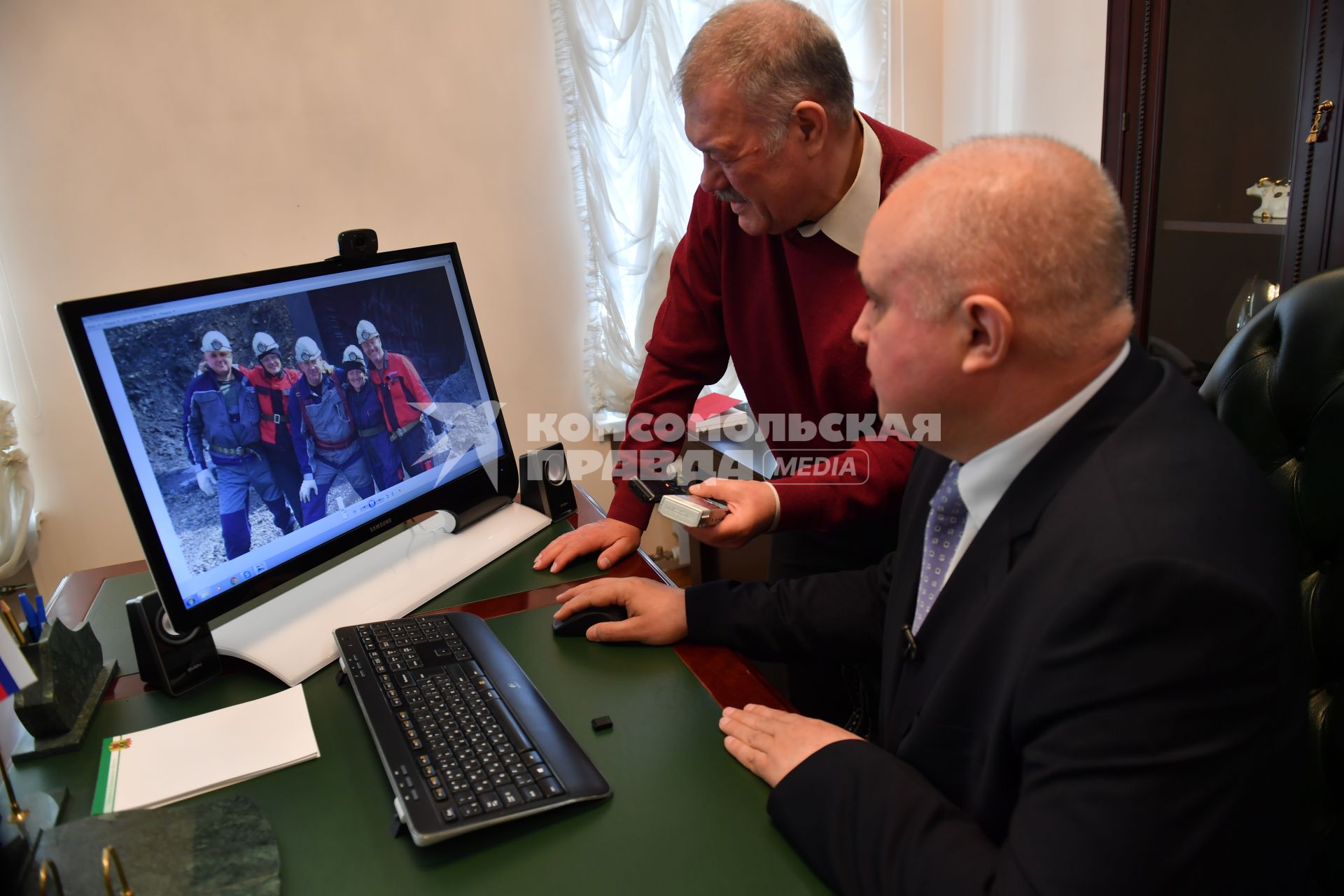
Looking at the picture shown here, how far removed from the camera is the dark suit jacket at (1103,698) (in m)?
0.63

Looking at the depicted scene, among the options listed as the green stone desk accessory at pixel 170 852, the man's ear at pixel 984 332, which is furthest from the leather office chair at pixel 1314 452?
the green stone desk accessory at pixel 170 852

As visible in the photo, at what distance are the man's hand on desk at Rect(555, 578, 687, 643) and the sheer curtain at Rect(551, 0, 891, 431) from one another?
1.66 metres

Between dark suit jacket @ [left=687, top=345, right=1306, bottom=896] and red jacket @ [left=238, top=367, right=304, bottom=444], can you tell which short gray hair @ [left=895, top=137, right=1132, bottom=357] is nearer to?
dark suit jacket @ [left=687, top=345, right=1306, bottom=896]

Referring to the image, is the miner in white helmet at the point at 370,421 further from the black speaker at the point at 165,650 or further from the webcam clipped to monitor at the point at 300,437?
the black speaker at the point at 165,650

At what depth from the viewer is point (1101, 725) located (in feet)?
2.14

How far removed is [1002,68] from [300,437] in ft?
8.34

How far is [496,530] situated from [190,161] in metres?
1.47

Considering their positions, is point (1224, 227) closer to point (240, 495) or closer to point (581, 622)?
point (581, 622)

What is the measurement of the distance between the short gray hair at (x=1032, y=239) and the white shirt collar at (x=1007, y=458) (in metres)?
0.05

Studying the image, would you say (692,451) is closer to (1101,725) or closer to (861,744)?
(861,744)

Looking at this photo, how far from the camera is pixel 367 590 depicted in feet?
4.30

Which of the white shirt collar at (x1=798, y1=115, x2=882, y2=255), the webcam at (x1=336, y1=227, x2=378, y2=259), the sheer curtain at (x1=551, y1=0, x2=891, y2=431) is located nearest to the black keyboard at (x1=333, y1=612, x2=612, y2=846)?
the webcam at (x1=336, y1=227, x2=378, y2=259)

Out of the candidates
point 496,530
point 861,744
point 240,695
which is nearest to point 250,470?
point 240,695

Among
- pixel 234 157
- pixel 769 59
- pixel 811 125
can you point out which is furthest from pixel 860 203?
pixel 234 157
